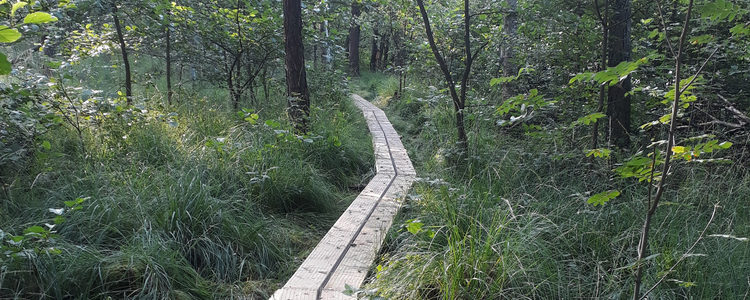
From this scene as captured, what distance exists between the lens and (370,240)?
3074 millimetres

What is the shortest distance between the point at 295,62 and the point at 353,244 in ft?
12.2

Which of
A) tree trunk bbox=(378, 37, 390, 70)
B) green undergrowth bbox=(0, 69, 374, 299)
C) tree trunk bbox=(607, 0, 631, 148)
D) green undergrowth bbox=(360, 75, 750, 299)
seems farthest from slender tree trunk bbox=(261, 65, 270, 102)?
tree trunk bbox=(378, 37, 390, 70)

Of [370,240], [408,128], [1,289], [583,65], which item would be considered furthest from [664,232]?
[408,128]

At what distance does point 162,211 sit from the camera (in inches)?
121

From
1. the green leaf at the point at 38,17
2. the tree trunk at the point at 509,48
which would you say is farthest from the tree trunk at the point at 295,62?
the green leaf at the point at 38,17

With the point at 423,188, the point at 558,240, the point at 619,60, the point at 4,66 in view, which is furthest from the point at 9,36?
the point at 619,60

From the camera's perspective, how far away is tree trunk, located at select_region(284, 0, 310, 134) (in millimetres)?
5781

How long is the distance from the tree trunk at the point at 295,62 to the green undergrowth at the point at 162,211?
0.75 meters

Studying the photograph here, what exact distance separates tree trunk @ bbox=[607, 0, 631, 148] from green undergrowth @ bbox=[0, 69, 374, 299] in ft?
9.57

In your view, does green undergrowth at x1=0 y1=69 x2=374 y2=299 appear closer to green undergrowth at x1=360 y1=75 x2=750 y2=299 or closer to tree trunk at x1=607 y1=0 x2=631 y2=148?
green undergrowth at x1=360 y1=75 x2=750 y2=299

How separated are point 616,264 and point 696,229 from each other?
2.38 ft

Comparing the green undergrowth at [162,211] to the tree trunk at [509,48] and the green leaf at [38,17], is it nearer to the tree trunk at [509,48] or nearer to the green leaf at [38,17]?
the green leaf at [38,17]

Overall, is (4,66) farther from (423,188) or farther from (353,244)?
(423,188)

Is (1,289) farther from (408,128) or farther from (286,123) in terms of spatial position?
(408,128)
